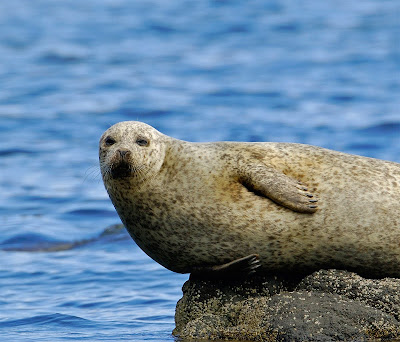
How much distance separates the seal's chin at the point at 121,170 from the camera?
6988 millimetres

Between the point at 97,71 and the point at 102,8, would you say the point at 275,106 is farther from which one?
the point at 102,8

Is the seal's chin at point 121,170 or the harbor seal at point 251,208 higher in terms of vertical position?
the seal's chin at point 121,170

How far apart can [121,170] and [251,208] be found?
3.14ft

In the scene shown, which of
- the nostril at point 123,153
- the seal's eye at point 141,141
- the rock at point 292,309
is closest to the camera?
the rock at point 292,309

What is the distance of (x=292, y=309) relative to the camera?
265 inches

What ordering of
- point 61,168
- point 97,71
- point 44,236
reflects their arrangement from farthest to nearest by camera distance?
1. point 97,71
2. point 61,168
3. point 44,236

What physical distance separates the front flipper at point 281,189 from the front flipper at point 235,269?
1.43 ft

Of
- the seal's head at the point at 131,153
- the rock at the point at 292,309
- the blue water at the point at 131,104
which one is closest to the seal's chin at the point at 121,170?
the seal's head at the point at 131,153

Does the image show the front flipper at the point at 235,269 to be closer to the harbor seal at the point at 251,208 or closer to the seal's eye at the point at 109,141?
the harbor seal at the point at 251,208

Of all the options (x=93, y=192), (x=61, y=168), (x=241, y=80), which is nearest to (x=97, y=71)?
(x=241, y=80)

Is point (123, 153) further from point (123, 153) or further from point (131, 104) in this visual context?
point (131, 104)

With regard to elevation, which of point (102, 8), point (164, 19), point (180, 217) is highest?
point (102, 8)

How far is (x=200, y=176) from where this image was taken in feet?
23.5

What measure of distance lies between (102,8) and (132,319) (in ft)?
78.5
